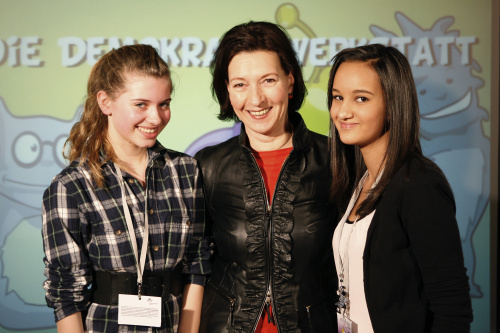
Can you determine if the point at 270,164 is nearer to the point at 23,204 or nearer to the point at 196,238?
the point at 196,238

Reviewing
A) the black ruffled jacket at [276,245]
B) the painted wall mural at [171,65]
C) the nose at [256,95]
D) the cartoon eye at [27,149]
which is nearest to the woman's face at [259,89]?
the nose at [256,95]

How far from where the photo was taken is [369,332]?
6.12ft

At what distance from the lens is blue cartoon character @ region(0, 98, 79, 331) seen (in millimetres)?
3707

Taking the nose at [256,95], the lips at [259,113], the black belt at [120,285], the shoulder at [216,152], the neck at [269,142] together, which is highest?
the nose at [256,95]

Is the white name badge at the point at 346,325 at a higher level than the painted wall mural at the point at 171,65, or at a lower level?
lower

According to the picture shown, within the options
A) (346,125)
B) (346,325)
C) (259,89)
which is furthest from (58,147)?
(346,325)

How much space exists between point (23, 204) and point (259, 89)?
84.8 inches

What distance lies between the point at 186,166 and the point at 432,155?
2211mm

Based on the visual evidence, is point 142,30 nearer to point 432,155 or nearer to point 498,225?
point 432,155

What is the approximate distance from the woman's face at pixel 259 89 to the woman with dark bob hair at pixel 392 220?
1.03 feet

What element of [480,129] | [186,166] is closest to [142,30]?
[186,166]

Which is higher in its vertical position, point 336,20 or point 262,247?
point 336,20

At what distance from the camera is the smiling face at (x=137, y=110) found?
2088mm

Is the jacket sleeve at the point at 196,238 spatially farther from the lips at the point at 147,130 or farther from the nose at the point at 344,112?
the nose at the point at 344,112
